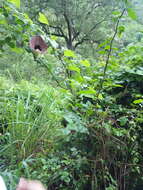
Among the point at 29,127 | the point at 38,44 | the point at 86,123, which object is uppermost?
the point at 38,44

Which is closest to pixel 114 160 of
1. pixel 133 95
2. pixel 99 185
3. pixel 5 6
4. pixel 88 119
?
pixel 99 185

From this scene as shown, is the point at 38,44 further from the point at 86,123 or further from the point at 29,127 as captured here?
the point at 29,127

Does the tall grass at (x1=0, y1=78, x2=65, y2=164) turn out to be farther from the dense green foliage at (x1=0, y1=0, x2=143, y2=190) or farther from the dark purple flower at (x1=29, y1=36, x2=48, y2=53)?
the dark purple flower at (x1=29, y1=36, x2=48, y2=53)

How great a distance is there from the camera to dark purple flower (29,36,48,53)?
4.09 ft

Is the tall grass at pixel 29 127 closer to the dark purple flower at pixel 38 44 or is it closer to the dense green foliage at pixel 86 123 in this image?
the dense green foliage at pixel 86 123

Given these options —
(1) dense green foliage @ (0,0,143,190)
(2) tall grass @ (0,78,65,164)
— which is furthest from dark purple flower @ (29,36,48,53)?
(2) tall grass @ (0,78,65,164)

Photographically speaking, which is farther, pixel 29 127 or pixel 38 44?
pixel 29 127

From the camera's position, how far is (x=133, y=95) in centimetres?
136

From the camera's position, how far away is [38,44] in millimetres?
1262

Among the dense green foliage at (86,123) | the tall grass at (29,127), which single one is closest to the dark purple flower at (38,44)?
the dense green foliage at (86,123)

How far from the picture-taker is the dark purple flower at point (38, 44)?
1247 mm

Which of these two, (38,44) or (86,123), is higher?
(38,44)

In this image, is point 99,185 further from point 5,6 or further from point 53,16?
point 53,16

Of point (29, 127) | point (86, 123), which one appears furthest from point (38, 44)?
point (29, 127)
